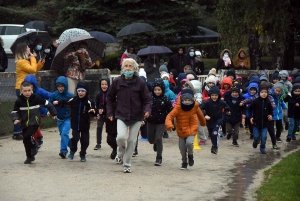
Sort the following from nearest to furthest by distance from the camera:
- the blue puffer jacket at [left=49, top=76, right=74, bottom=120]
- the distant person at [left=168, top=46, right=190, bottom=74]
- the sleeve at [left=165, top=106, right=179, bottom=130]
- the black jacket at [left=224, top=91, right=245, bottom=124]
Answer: the sleeve at [left=165, top=106, right=179, bottom=130]
the blue puffer jacket at [left=49, top=76, right=74, bottom=120]
the black jacket at [left=224, top=91, right=245, bottom=124]
the distant person at [left=168, top=46, right=190, bottom=74]

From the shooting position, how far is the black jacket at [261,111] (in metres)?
15.7

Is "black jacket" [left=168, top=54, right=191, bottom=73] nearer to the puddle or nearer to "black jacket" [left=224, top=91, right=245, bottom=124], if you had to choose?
"black jacket" [left=224, top=91, right=245, bottom=124]

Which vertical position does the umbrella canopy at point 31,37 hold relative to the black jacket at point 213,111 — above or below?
above

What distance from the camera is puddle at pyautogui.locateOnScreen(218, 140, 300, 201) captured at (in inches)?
438

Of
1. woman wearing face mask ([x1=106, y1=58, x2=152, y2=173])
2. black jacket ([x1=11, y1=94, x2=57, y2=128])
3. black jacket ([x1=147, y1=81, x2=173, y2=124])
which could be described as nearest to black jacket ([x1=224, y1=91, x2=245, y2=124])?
black jacket ([x1=147, y1=81, x2=173, y2=124])

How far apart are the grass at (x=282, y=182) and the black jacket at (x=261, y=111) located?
1117 millimetres

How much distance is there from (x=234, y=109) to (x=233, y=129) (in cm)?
46

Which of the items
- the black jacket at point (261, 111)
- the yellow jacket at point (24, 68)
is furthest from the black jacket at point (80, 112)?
the black jacket at point (261, 111)

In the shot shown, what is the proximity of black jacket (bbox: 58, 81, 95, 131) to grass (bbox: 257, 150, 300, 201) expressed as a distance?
329 centimetres

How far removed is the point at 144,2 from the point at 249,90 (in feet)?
41.2

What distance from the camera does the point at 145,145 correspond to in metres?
16.2

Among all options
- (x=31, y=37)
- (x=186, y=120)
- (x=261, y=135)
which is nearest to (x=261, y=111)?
(x=261, y=135)

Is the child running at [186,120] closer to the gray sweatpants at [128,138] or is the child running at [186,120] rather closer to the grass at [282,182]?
the gray sweatpants at [128,138]

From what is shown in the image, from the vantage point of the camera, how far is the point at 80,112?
539 inches
